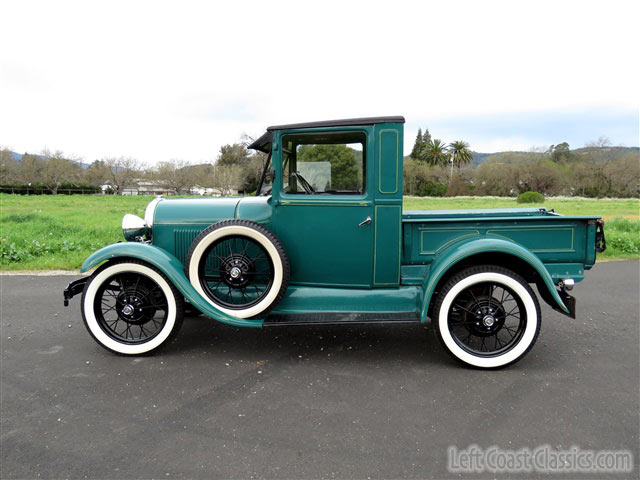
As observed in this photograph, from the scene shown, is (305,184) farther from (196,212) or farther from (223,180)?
(223,180)

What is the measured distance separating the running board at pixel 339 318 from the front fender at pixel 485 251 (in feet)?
0.57

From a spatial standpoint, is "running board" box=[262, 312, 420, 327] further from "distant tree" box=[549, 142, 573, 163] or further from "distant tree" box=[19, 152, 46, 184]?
"distant tree" box=[549, 142, 573, 163]

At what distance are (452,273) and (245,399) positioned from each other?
2.01 metres

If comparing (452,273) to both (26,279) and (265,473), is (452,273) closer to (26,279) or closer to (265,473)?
(265,473)

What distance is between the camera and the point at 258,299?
339cm

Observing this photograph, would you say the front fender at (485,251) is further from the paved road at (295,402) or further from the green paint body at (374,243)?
the paved road at (295,402)

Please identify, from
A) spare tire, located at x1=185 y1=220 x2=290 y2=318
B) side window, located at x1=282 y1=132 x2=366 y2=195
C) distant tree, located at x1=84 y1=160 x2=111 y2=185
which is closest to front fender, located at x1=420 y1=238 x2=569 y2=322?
side window, located at x1=282 y1=132 x2=366 y2=195

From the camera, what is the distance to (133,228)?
3.79 metres

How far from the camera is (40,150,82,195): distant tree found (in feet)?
167

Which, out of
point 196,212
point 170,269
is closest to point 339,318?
point 170,269

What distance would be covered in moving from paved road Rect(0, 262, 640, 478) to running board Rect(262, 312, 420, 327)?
1.19ft

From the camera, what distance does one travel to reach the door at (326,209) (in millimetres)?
3430

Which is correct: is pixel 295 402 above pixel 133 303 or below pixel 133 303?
below

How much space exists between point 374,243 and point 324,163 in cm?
88
